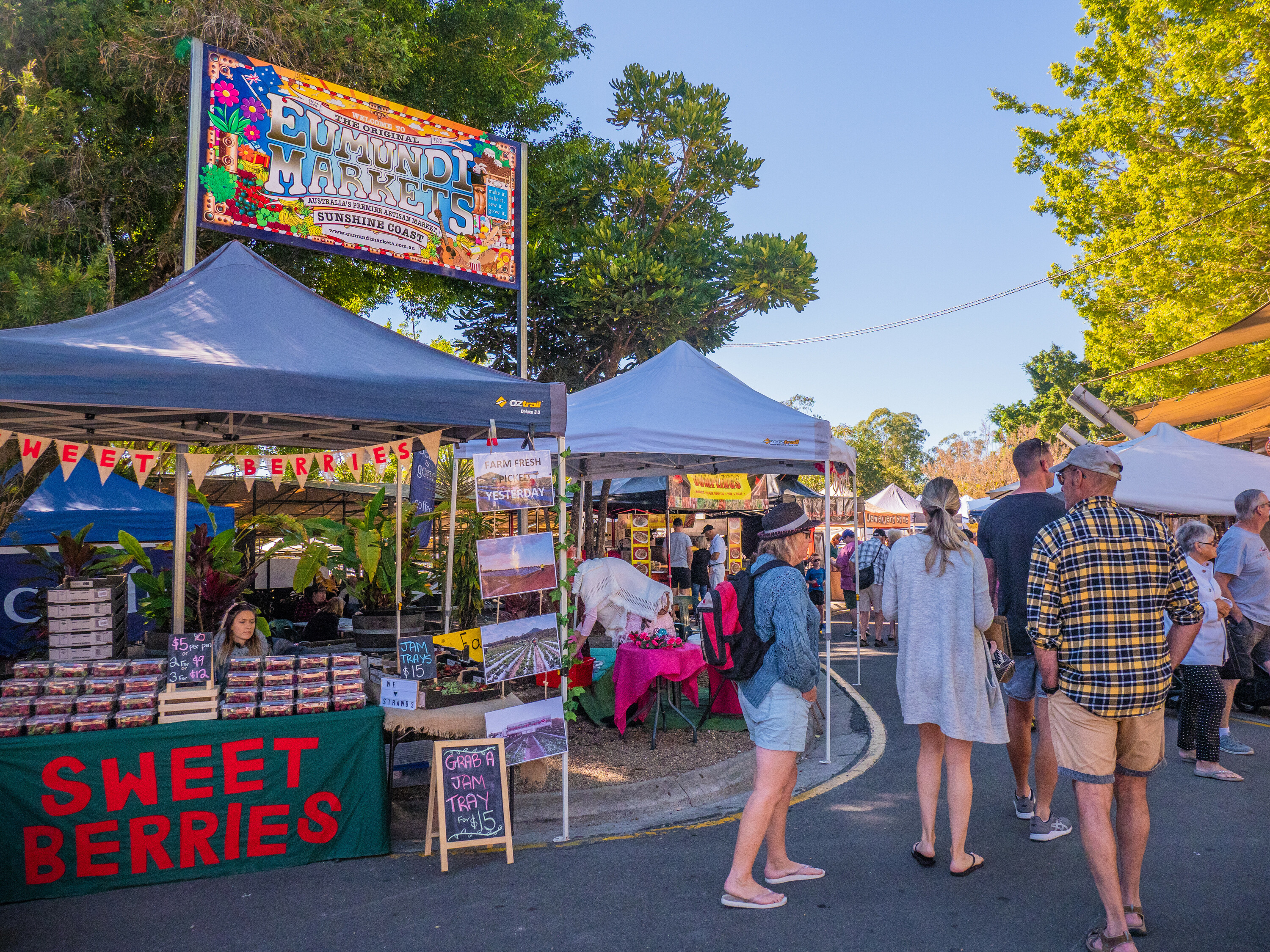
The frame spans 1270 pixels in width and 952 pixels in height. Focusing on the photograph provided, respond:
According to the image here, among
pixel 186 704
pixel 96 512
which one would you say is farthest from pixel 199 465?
pixel 96 512

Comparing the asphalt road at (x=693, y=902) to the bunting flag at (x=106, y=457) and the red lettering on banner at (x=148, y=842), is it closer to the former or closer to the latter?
the red lettering on banner at (x=148, y=842)

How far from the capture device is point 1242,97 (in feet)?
41.6

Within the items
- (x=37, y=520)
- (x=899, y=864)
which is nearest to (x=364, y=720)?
(x=899, y=864)

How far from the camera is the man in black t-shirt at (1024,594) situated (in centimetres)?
477

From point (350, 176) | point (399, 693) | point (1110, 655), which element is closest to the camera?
point (1110, 655)

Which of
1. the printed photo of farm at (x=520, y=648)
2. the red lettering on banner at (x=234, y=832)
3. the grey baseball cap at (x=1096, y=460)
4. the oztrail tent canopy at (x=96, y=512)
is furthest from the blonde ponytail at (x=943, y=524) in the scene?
the oztrail tent canopy at (x=96, y=512)

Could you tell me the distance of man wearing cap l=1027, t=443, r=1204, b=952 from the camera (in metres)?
3.51

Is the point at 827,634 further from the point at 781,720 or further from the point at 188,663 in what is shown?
the point at 188,663

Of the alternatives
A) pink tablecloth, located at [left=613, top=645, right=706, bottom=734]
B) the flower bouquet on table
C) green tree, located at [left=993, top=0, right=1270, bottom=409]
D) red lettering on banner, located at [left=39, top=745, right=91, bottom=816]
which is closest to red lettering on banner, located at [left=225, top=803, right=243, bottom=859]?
red lettering on banner, located at [left=39, top=745, right=91, bottom=816]

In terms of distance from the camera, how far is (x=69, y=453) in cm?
677

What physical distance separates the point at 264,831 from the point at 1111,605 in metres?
4.43

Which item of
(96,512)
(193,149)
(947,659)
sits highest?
(193,149)

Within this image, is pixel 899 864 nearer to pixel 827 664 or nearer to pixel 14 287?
pixel 827 664

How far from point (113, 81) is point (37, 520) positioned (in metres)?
5.75
